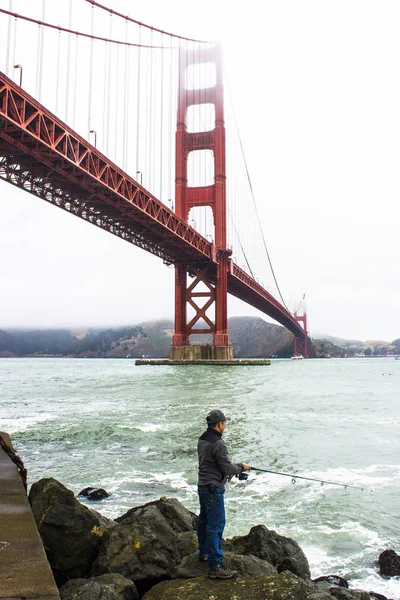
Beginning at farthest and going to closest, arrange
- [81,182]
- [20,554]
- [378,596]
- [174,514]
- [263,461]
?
[81,182], [263,461], [174,514], [378,596], [20,554]

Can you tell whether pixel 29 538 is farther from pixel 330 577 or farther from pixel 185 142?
pixel 185 142

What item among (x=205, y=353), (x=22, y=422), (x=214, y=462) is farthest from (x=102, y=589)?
(x=205, y=353)

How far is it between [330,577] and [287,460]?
3.96 metres

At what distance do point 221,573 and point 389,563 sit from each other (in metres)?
1.99

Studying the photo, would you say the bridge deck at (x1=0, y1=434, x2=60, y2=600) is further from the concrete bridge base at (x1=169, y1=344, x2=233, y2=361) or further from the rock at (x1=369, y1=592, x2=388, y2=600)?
the concrete bridge base at (x1=169, y1=344, x2=233, y2=361)

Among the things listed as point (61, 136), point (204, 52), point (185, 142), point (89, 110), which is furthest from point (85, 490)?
point (204, 52)

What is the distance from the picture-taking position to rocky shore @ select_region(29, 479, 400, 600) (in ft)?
8.56

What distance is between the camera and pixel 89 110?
26.4 m

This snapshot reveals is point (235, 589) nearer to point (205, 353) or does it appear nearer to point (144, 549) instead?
point (144, 549)

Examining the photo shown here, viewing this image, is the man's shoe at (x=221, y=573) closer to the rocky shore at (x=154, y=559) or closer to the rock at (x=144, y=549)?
the rocky shore at (x=154, y=559)

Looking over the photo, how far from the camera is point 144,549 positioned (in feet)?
10.9

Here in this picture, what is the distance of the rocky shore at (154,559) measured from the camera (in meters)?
2.61

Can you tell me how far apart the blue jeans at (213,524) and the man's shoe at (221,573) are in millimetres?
28

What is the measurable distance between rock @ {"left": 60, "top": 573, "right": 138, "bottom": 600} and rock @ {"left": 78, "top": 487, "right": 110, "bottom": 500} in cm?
279
